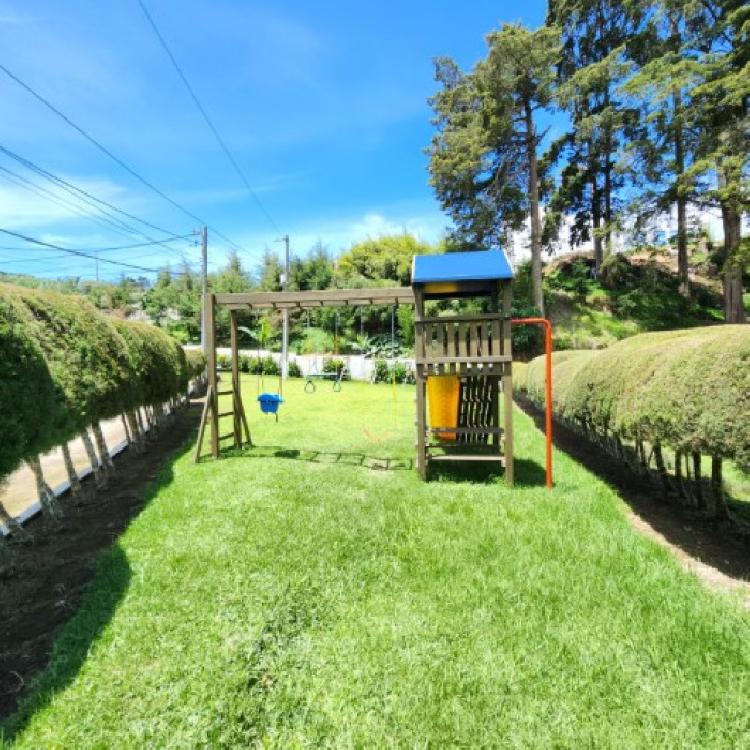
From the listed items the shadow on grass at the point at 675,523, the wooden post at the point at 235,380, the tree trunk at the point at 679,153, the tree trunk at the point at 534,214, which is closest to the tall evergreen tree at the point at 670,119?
the tree trunk at the point at 679,153

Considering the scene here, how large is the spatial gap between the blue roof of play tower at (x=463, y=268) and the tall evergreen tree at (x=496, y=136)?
52.6ft

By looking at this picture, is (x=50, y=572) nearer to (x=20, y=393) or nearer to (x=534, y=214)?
(x=20, y=393)

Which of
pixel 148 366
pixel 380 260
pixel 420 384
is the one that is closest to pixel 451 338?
pixel 420 384

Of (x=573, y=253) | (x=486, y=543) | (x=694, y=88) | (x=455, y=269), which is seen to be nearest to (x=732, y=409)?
(x=486, y=543)

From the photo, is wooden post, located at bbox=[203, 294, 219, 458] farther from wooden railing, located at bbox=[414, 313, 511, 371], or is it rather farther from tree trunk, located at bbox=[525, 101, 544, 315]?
tree trunk, located at bbox=[525, 101, 544, 315]

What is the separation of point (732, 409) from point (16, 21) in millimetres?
10364

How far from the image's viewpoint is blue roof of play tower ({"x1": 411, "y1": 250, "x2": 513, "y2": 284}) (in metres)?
4.83

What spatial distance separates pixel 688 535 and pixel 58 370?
6.06 m

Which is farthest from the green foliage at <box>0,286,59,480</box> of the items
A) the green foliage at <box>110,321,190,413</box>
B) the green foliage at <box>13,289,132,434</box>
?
the green foliage at <box>110,321,190,413</box>

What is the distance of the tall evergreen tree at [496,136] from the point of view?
19172 millimetres

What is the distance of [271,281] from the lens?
3353cm

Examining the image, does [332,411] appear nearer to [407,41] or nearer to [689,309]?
[407,41]

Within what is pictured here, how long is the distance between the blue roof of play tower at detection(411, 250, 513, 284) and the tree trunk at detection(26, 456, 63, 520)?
13.4 ft

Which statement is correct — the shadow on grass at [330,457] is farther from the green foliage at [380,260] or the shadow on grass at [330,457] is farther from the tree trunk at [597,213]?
the tree trunk at [597,213]
